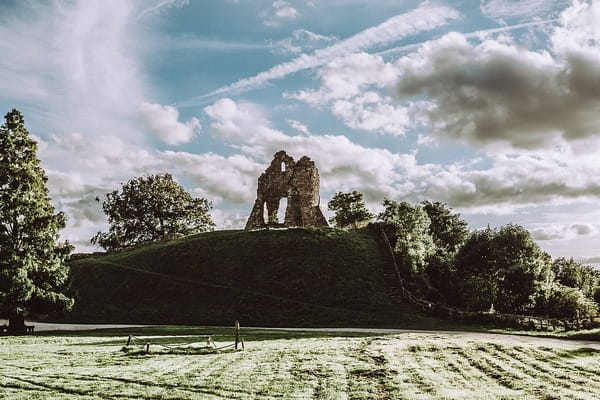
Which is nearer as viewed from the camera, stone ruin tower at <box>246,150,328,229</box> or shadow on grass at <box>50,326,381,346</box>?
shadow on grass at <box>50,326,381,346</box>

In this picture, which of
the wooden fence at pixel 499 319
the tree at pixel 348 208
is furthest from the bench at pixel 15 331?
the tree at pixel 348 208

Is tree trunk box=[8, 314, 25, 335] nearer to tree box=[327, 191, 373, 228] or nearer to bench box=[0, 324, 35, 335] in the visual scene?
bench box=[0, 324, 35, 335]

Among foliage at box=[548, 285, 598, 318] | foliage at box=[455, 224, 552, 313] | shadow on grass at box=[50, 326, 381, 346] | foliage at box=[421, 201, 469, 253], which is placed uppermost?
foliage at box=[421, 201, 469, 253]

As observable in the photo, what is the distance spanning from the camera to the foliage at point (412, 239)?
1726 inches

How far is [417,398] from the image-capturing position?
1378 cm

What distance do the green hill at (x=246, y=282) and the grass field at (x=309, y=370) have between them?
12.3 m

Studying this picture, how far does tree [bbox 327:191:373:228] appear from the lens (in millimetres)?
79875

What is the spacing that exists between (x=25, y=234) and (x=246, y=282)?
61.1 ft

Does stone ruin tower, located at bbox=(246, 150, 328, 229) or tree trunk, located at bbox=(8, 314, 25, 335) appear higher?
stone ruin tower, located at bbox=(246, 150, 328, 229)

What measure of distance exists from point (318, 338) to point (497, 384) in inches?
417

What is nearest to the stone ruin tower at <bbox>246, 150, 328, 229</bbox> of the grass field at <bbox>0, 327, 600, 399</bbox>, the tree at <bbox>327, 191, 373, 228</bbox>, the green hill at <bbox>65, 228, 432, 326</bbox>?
the green hill at <bbox>65, 228, 432, 326</bbox>

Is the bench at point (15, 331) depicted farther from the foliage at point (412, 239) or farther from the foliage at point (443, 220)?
the foliage at point (443, 220)

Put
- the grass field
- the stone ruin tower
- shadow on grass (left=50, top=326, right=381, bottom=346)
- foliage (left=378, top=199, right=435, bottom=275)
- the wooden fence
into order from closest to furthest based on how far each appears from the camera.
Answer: the grass field
shadow on grass (left=50, top=326, right=381, bottom=346)
the wooden fence
foliage (left=378, top=199, right=435, bottom=275)
the stone ruin tower

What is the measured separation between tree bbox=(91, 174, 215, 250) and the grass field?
48754mm
